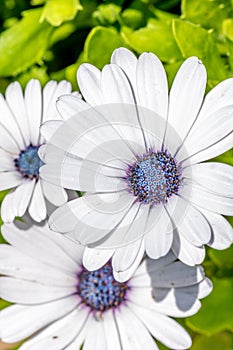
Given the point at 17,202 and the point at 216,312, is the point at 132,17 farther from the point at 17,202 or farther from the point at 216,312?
the point at 216,312

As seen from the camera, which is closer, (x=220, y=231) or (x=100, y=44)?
(x=220, y=231)

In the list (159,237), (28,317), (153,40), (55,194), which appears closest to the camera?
(159,237)

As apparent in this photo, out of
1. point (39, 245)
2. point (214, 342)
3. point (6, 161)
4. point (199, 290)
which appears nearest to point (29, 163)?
point (6, 161)

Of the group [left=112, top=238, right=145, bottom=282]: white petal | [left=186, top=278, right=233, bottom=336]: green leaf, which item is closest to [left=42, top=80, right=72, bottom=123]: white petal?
[left=112, top=238, right=145, bottom=282]: white petal

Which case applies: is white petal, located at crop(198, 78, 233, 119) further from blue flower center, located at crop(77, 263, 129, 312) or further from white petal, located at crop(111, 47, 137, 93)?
blue flower center, located at crop(77, 263, 129, 312)

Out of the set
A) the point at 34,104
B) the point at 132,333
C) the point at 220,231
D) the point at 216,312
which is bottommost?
the point at 216,312
